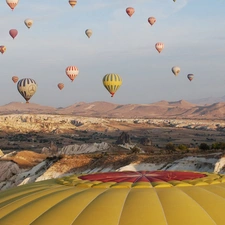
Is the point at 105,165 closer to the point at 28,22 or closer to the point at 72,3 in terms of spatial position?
the point at 72,3

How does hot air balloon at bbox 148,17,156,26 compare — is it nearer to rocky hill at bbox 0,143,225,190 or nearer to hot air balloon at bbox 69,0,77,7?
hot air balloon at bbox 69,0,77,7

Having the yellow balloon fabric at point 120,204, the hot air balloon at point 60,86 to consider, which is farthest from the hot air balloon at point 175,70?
the yellow balloon fabric at point 120,204

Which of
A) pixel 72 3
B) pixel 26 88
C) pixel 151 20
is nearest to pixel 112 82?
pixel 26 88

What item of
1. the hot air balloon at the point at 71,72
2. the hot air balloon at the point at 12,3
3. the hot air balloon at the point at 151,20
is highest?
the hot air balloon at the point at 12,3

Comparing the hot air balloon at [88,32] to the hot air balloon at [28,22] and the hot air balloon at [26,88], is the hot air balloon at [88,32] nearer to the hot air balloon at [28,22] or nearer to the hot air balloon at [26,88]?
the hot air balloon at [28,22]

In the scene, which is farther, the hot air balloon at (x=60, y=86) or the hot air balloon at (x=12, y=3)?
the hot air balloon at (x=60, y=86)

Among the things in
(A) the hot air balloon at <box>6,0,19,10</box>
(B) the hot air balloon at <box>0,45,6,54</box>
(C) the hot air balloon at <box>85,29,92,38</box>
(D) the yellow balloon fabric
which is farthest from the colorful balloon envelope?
(D) the yellow balloon fabric
